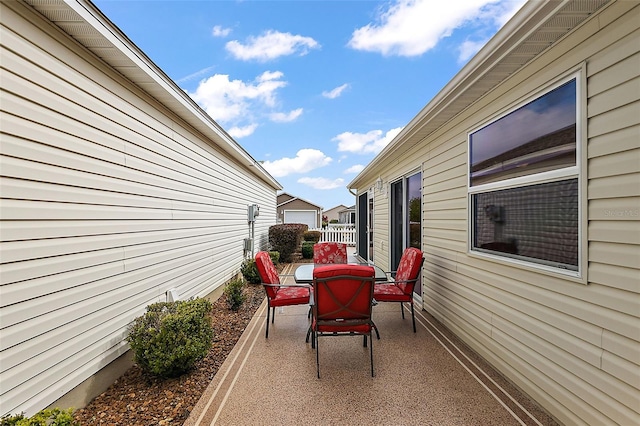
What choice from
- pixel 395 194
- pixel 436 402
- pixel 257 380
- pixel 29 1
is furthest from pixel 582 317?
pixel 395 194

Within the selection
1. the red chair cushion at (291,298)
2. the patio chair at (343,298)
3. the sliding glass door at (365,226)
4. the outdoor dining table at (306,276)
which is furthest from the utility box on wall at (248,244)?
the patio chair at (343,298)

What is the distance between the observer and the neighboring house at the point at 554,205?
5.65ft

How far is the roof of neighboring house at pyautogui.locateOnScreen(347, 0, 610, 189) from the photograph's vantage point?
188 cm

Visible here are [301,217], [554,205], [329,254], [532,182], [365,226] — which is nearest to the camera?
[554,205]

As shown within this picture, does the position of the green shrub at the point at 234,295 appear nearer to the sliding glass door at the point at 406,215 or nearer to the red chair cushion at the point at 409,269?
the red chair cushion at the point at 409,269

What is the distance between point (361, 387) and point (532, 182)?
2148 millimetres

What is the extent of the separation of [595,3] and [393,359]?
10.1 ft

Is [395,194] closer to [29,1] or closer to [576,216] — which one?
[576,216]

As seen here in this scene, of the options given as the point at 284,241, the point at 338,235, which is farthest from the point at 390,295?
the point at 338,235

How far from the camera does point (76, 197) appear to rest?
2.30 meters

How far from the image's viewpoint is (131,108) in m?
3.09

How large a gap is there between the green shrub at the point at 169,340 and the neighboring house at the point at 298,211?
21.4 m

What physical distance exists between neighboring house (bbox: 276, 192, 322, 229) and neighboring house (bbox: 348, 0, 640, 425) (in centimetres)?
2124

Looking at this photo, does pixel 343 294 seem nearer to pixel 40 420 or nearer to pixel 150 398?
pixel 150 398
